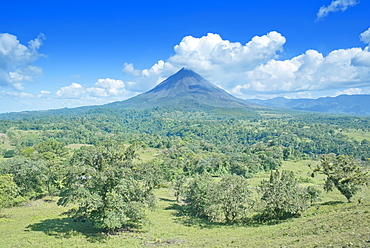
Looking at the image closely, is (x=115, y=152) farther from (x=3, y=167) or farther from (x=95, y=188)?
(x=3, y=167)

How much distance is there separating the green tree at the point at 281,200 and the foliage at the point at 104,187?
1622cm

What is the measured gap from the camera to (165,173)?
230 ft

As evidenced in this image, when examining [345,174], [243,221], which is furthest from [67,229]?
[345,174]

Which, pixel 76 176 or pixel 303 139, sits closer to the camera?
pixel 76 176

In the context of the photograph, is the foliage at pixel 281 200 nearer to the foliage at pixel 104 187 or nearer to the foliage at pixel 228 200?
the foliage at pixel 228 200

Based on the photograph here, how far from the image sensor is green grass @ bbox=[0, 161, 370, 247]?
1981 cm

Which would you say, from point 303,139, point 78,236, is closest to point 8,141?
point 78,236

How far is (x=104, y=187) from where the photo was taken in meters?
24.1

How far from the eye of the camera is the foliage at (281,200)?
29.8m

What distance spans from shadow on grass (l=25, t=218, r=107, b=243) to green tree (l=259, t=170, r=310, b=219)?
66.1ft

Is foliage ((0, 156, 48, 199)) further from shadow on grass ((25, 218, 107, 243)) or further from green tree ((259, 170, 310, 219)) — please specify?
green tree ((259, 170, 310, 219))

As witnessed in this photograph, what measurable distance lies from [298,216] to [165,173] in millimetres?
44472

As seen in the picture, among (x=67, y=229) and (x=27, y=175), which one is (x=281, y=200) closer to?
(x=67, y=229)

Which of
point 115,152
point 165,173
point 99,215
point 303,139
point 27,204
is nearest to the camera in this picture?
point 99,215
